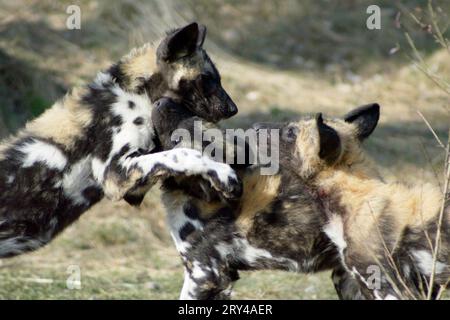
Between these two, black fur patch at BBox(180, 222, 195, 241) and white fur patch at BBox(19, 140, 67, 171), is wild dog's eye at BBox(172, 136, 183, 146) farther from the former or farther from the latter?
white fur patch at BBox(19, 140, 67, 171)

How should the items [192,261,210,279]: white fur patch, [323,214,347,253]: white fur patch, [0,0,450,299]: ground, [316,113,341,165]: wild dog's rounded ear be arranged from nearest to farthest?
[323,214,347,253]: white fur patch < [316,113,341,165]: wild dog's rounded ear < [192,261,210,279]: white fur patch < [0,0,450,299]: ground

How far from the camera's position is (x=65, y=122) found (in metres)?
6.03

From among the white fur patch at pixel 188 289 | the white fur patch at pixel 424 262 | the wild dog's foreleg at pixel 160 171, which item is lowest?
the white fur patch at pixel 188 289

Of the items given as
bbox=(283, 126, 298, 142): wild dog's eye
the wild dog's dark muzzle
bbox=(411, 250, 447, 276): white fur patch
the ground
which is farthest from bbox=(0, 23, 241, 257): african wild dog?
bbox=(411, 250, 447, 276): white fur patch

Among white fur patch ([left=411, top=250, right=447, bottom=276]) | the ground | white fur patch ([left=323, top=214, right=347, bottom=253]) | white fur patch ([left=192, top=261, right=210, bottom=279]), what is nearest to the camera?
white fur patch ([left=411, top=250, right=447, bottom=276])

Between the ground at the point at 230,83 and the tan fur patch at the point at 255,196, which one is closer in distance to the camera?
the tan fur patch at the point at 255,196

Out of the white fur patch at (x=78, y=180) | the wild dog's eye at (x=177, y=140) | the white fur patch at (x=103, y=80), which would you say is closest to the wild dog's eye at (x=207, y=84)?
the wild dog's eye at (x=177, y=140)

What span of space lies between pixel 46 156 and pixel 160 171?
80 centimetres

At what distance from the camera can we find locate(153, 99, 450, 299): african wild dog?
5.10 meters

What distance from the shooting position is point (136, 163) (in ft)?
18.7

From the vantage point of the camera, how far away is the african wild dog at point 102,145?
5820 mm

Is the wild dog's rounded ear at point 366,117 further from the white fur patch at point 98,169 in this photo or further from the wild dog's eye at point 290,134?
the white fur patch at point 98,169

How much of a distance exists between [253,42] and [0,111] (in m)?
4.95

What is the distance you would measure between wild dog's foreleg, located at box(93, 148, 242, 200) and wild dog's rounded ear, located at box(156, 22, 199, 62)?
2.20 feet
